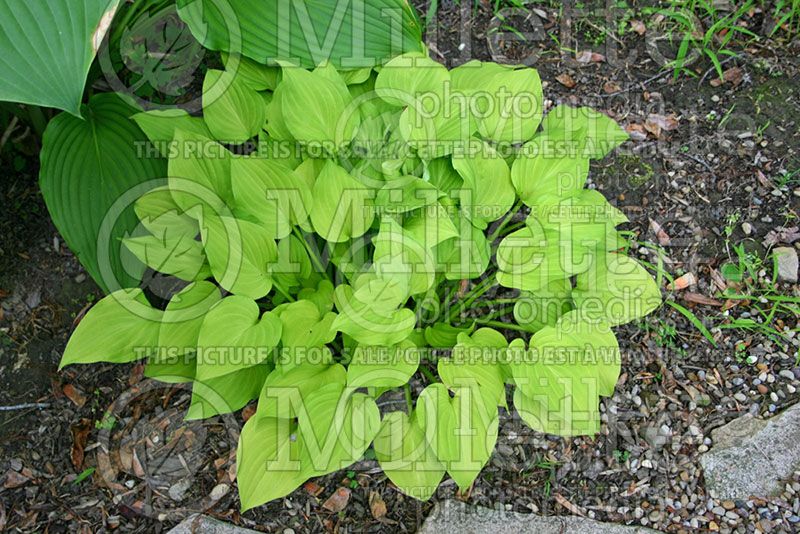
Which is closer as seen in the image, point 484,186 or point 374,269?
point 374,269

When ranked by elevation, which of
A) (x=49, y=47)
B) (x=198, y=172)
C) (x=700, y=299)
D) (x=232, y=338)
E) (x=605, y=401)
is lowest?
(x=605, y=401)

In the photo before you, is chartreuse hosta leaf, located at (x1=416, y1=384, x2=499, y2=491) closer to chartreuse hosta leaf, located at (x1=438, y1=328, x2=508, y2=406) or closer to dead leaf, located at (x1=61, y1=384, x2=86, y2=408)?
chartreuse hosta leaf, located at (x1=438, y1=328, x2=508, y2=406)

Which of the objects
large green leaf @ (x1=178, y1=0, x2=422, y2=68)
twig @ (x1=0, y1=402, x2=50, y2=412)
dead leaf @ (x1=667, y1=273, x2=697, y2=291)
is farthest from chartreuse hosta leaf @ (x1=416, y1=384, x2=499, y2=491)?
twig @ (x1=0, y1=402, x2=50, y2=412)

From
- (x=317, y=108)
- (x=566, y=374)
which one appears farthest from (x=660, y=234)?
(x=317, y=108)

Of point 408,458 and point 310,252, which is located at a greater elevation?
point 310,252

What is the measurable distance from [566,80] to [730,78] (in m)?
0.50

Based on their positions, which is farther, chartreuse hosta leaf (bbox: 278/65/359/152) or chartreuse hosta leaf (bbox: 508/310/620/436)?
chartreuse hosta leaf (bbox: 278/65/359/152)

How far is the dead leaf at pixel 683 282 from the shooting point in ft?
6.31

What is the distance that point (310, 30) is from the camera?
5.73 ft

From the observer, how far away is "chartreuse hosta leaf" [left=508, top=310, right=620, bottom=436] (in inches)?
56.6

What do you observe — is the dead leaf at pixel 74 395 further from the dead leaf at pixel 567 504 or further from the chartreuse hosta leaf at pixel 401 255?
the dead leaf at pixel 567 504

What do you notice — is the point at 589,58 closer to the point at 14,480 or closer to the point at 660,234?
the point at 660,234

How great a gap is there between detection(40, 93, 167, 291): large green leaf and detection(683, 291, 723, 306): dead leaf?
1378 mm

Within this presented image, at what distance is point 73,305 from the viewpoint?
6.18ft
